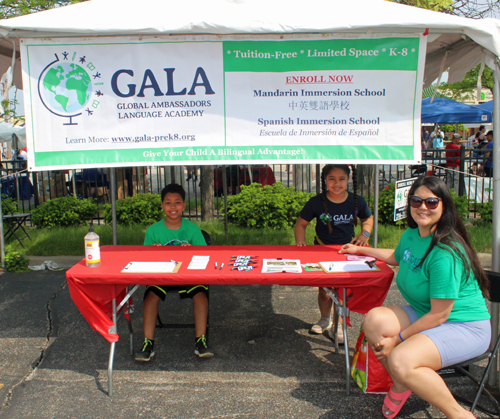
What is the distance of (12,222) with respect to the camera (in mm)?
7238

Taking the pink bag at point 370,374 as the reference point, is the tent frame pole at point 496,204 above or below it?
above

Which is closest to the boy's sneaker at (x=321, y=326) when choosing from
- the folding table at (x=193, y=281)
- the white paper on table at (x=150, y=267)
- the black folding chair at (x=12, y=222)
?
the folding table at (x=193, y=281)

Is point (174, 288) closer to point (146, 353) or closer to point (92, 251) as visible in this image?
point (146, 353)

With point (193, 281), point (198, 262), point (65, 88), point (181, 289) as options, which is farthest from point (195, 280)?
point (65, 88)

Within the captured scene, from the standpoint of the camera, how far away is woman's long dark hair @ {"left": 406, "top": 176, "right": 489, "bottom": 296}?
2711 mm

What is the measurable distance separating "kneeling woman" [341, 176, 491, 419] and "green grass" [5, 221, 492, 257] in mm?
3881

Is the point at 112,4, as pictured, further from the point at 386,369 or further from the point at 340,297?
the point at 386,369

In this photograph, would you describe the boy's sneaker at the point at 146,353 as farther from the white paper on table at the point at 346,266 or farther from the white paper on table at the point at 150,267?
the white paper on table at the point at 346,266

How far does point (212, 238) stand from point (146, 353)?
358 centimetres

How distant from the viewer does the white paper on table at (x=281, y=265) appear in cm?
329

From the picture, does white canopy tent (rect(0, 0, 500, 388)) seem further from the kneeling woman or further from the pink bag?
the pink bag

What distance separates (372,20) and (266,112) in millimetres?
978

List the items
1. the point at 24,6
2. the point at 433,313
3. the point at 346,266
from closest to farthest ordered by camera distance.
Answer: the point at 433,313
the point at 346,266
the point at 24,6

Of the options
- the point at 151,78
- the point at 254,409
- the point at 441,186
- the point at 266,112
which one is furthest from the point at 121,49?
the point at 254,409
